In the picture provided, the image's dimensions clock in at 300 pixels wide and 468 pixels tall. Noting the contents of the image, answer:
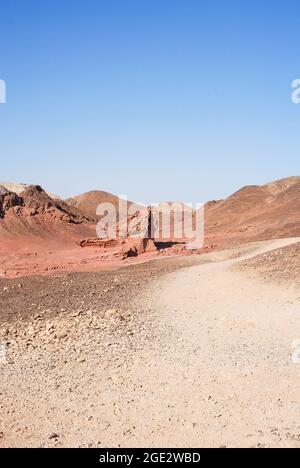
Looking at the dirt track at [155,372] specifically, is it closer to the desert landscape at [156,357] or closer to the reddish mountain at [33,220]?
the desert landscape at [156,357]

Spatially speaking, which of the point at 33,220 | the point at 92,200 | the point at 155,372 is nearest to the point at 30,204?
the point at 33,220

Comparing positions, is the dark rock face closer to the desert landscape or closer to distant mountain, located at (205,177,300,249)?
distant mountain, located at (205,177,300,249)

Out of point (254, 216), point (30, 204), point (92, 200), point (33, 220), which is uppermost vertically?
point (92, 200)

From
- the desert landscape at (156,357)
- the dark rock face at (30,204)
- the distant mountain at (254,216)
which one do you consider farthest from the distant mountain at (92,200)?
the desert landscape at (156,357)

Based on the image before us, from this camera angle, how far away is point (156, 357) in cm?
721

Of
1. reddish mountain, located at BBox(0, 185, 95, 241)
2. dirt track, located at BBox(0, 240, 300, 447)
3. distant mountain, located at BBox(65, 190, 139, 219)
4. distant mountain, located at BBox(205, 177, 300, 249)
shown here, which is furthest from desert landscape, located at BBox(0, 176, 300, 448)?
distant mountain, located at BBox(65, 190, 139, 219)

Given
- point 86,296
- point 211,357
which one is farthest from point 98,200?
point 211,357

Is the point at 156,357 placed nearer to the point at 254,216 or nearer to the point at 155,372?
the point at 155,372

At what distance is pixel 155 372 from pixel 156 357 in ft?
1.96

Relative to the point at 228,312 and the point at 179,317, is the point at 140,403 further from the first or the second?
the point at 228,312

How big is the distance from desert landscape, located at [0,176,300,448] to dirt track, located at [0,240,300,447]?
19mm

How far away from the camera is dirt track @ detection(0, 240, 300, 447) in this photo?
16.8ft

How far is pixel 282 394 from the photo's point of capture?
231 inches
